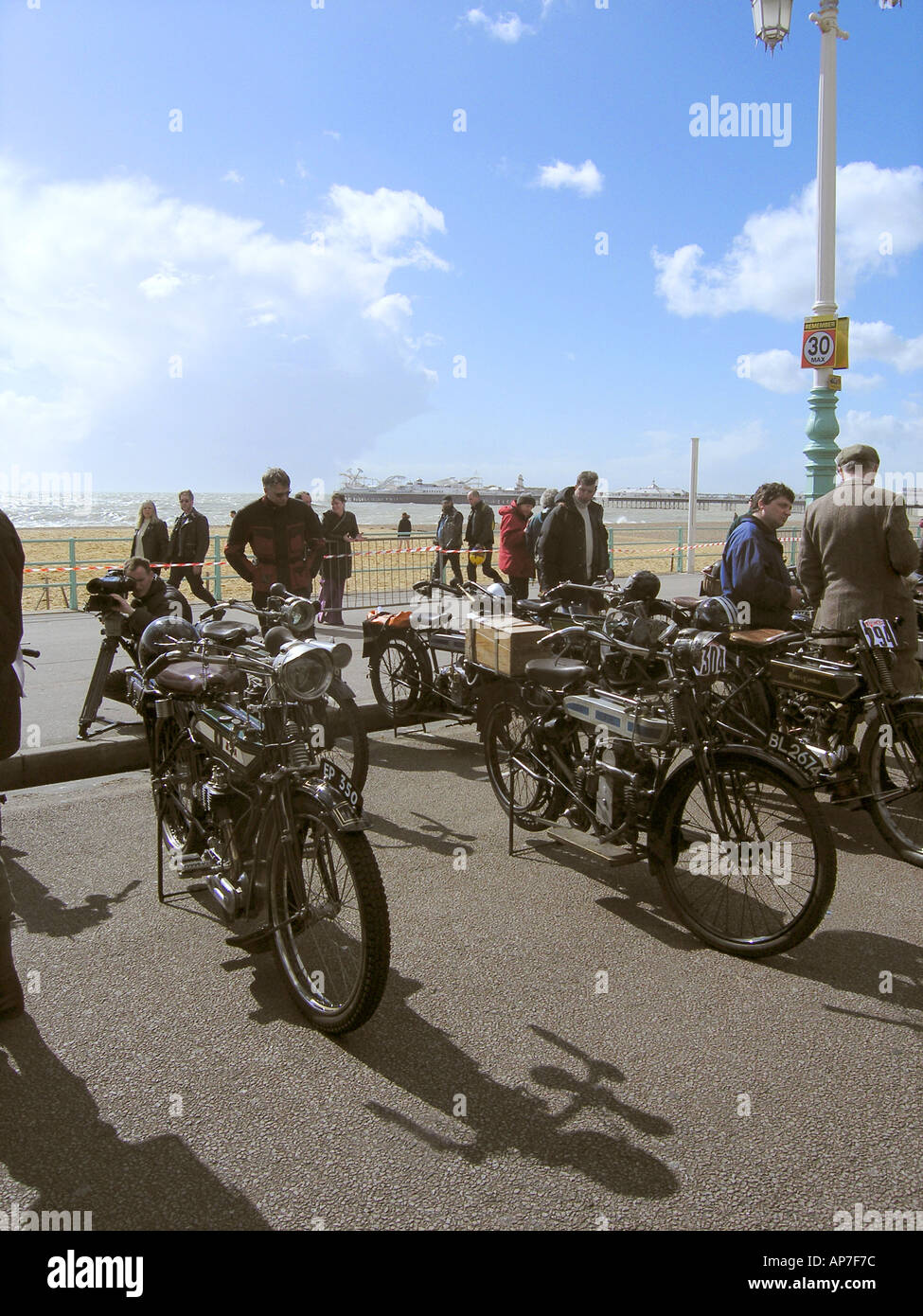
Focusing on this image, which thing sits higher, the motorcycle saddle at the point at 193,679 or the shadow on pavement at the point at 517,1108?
the motorcycle saddle at the point at 193,679

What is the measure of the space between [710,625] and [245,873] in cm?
208

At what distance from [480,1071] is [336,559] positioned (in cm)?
1175

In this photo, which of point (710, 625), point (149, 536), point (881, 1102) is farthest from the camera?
point (149, 536)

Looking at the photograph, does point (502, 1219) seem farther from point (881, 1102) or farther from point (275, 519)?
point (275, 519)

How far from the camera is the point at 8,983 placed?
3463 millimetres

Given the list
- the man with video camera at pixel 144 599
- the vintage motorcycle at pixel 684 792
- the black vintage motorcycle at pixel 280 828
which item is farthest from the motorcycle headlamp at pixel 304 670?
the man with video camera at pixel 144 599

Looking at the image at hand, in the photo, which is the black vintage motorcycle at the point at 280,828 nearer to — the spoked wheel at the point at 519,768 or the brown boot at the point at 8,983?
the brown boot at the point at 8,983

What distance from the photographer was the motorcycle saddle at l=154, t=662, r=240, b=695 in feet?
12.4

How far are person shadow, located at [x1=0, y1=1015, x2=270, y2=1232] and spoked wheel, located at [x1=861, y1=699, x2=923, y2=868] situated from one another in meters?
3.71

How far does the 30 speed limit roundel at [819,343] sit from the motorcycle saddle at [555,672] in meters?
6.37

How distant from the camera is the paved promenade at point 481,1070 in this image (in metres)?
2.54

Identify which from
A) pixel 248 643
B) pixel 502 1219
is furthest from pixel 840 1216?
pixel 248 643

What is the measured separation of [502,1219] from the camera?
2.44m

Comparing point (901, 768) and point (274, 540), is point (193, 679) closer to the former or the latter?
point (901, 768)
